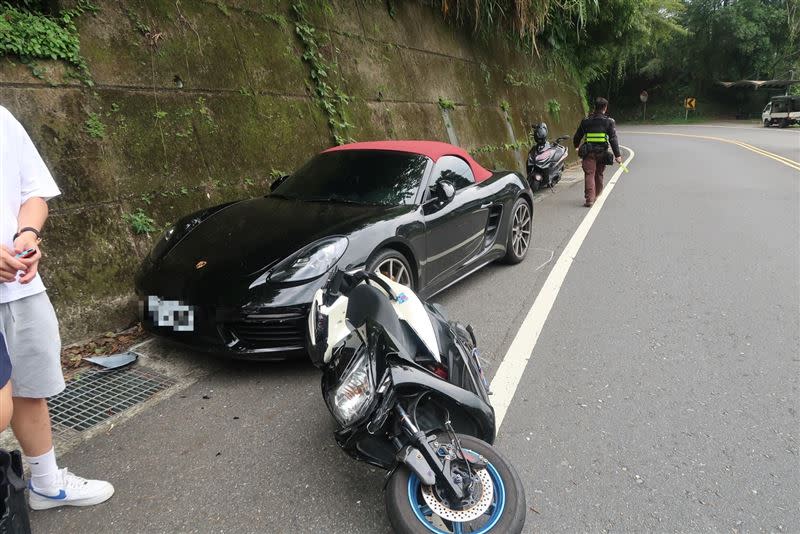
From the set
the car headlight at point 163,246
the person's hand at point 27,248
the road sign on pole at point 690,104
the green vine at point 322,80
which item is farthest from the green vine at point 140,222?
the road sign on pole at point 690,104

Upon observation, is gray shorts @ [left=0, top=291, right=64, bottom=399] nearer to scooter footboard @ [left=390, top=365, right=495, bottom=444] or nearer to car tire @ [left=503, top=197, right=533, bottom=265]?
scooter footboard @ [left=390, top=365, right=495, bottom=444]

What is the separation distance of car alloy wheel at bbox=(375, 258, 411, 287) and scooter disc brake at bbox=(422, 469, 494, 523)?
6.26 ft

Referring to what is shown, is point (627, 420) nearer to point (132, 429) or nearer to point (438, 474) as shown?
point (438, 474)

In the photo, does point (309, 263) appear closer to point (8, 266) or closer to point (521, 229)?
point (8, 266)

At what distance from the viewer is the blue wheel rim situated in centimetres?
200

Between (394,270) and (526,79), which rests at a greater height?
(526,79)

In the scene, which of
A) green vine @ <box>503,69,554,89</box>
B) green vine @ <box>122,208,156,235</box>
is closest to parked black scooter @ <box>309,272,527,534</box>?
green vine @ <box>122,208,156,235</box>

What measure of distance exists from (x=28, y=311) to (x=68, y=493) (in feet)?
2.84

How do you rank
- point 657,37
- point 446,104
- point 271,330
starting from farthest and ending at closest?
point 657,37, point 446,104, point 271,330

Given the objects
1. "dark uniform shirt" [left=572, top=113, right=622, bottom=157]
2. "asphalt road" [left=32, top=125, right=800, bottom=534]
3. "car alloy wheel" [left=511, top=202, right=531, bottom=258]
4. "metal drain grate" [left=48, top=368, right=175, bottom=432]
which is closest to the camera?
"asphalt road" [left=32, top=125, right=800, bottom=534]

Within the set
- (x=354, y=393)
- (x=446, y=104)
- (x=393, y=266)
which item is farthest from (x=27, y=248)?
(x=446, y=104)

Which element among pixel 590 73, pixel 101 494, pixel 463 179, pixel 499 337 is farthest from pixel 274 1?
pixel 590 73

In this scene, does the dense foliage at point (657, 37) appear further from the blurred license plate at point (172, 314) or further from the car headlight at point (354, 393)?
the car headlight at point (354, 393)

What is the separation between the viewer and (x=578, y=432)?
2891mm
